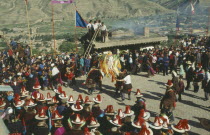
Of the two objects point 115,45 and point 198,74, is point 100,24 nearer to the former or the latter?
point 115,45

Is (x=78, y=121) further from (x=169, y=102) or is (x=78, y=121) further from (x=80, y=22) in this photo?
(x=80, y=22)

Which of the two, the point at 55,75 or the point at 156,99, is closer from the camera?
the point at 156,99

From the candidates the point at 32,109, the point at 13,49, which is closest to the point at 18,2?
the point at 13,49

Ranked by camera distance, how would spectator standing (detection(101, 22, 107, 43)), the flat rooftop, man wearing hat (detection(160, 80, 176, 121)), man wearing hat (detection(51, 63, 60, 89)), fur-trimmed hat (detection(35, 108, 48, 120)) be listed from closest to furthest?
fur-trimmed hat (detection(35, 108, 48, 120)) < man wearing hat (detection(160, 80, 176, 121)) < man wearing hat (detection(51, 63, 60, 89)) < spectator standing (detection(101, 22, 107, 43)) < the flat rooftop

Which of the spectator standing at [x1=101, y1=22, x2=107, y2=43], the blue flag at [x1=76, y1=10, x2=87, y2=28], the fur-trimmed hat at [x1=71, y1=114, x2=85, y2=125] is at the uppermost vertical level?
the blue flag at [x1=76, y1=10, x2=87, y2=28]

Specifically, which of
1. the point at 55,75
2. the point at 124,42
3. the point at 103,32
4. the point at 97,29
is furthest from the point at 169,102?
the point at 124,42

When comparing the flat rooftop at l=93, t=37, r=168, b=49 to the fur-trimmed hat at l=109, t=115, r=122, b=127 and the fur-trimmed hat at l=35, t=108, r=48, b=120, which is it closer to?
the fur-trimmed hat at l=35, t=108, r=48, b=120

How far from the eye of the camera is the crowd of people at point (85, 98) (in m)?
6.98

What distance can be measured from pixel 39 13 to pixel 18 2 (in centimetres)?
2333

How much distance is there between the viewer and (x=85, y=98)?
8469 mm

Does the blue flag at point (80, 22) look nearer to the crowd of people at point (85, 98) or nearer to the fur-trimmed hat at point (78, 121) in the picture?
the crowd of people at point (85, 98)

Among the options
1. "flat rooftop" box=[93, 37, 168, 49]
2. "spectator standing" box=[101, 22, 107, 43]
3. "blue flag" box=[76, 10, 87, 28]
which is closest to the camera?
"blue flag" box=[76, 10, 87, 28]

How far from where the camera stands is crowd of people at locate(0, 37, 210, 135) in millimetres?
6980

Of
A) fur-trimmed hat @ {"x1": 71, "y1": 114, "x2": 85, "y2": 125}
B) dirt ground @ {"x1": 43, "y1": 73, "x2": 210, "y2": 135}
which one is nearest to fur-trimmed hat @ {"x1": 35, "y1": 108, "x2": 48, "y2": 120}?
fur-trimmed hat @ {"x1": 71, "y1": 114, "x2": 85, "y2": 125}
